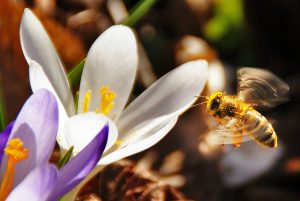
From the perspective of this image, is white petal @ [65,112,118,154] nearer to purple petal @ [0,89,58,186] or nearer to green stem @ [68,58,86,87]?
purple petal @ [0,89,58,186]

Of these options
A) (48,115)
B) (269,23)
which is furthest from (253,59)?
(48,115)

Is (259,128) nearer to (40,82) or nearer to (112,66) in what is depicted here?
(112,66)

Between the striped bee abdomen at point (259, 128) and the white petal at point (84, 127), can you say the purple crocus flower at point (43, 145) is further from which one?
the striped bee abdomen at point (259, 128)

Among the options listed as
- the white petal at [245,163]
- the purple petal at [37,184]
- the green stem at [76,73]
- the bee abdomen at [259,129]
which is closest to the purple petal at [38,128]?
the purple petal at [37,184]

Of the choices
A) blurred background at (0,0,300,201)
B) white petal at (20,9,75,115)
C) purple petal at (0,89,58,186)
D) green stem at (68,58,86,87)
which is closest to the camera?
purple petal at (0,89,58,186)

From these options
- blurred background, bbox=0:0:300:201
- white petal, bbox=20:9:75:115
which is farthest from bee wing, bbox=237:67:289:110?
blurred background, bbox=0:0:300:201

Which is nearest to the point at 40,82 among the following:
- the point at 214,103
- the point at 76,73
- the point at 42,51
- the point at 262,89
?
the point at 42,51
